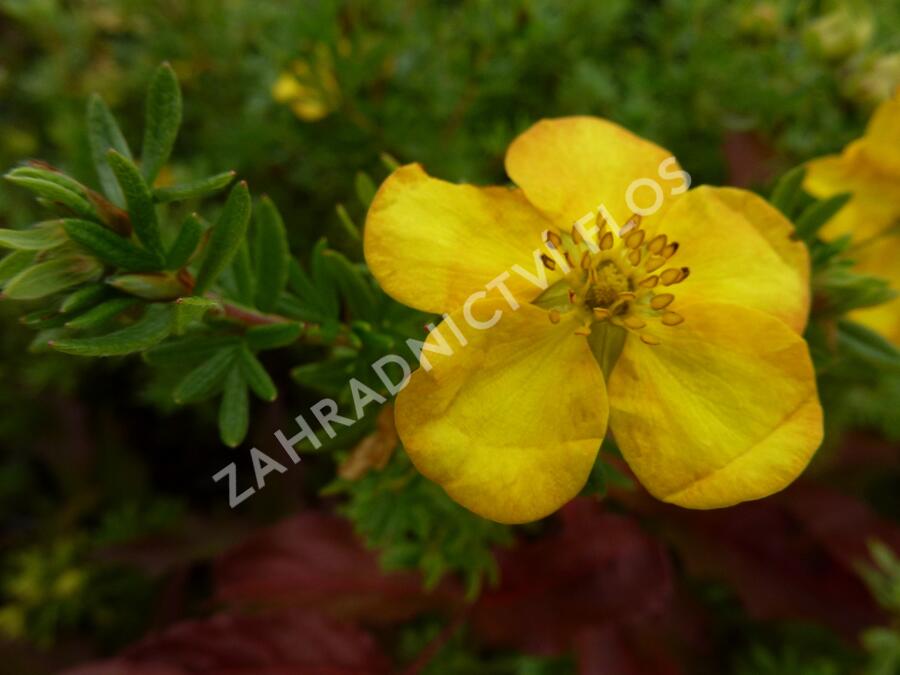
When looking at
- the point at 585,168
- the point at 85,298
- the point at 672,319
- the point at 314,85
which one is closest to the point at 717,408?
the point at 672,319

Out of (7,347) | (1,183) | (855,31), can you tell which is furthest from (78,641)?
(855,31)

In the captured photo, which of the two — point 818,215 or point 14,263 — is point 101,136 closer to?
point 14,263

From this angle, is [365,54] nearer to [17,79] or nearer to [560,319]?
[560,319]

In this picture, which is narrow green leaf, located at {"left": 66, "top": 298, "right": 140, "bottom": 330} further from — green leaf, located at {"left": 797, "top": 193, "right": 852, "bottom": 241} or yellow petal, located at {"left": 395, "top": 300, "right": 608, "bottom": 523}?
green leaf, located at {"left": 797, "top": 193, "right": 852, "bottom": 241}

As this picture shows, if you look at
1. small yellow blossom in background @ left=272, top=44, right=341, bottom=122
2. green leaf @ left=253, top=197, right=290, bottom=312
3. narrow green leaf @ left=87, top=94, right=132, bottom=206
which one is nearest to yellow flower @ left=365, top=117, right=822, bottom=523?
green leaf @ left=253, top=197, right=290, bottom=312

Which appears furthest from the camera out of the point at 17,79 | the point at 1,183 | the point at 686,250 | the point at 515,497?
the point at 17,79
